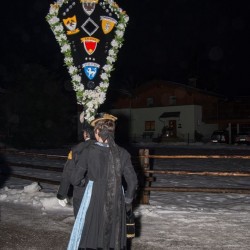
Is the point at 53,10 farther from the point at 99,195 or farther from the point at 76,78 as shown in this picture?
the point at 99,195

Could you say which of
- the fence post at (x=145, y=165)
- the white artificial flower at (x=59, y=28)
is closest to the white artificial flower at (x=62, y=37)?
the white artificial flower at (x=59, y=28)

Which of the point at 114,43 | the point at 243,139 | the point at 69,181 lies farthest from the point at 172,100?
the point at 69,181

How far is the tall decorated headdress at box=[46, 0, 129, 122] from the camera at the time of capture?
32.4ft

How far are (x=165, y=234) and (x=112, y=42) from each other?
514 centimetres

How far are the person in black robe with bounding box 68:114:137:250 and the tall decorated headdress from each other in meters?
5.13

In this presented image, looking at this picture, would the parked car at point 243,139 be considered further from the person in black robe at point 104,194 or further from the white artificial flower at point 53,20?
the person in black robe at point 104,194

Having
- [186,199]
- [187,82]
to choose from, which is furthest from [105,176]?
[187,82]

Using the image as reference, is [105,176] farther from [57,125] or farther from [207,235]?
[57,125]

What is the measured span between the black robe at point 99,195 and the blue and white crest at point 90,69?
5.47 metres

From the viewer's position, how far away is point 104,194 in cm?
446

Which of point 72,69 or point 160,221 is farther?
point 72,69

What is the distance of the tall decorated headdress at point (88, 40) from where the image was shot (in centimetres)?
989

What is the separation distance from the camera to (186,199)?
10250 mm

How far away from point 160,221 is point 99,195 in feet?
11.8
